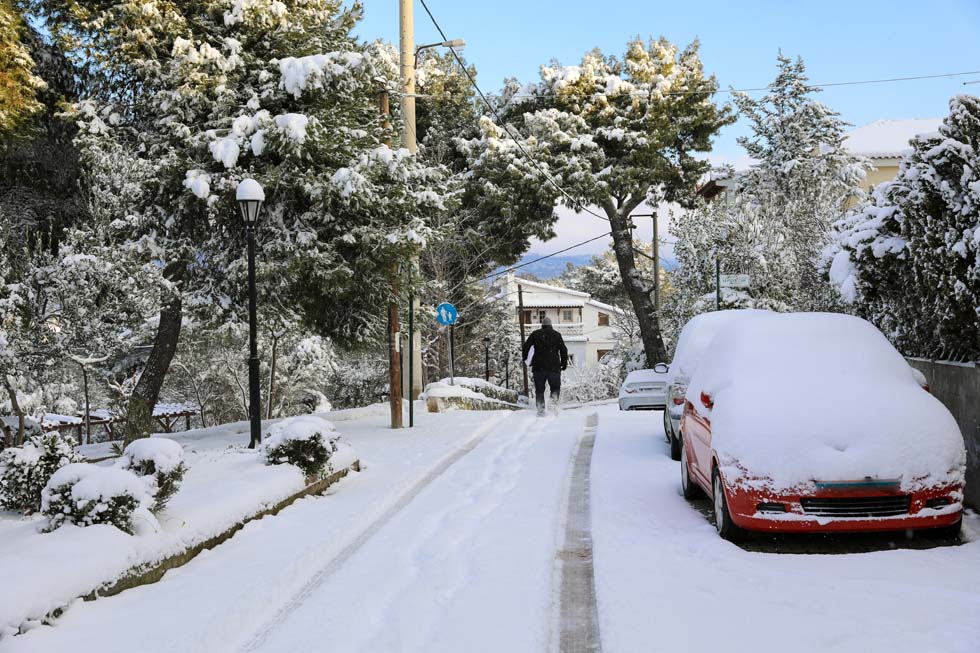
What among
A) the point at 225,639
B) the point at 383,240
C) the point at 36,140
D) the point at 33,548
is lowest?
Result: the point at 225,639

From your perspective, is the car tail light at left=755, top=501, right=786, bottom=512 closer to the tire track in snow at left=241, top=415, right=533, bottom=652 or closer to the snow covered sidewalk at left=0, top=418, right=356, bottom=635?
the tire track in snow at left=241, top=415, right=533, bottom=652

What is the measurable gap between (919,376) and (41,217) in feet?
49.7

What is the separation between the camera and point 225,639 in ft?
14.8

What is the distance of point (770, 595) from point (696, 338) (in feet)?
18.2

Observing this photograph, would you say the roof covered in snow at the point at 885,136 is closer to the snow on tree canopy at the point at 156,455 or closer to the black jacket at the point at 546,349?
the black jacket at the point at 546,349

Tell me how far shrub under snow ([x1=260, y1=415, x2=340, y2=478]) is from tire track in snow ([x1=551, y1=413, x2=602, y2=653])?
259 cm

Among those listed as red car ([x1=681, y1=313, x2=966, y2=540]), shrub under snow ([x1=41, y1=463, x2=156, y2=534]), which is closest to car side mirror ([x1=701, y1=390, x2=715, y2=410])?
red car ([x1=681, y1=313, x2=966, y2=540])

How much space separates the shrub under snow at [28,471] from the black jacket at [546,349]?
33.9 ft

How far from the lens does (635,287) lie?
32844mm

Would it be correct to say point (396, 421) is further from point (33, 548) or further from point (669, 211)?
point (669, 211)

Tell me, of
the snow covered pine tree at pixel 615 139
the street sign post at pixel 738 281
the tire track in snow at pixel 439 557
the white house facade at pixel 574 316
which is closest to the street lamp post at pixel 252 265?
the tire track in snow at pixel 439 557

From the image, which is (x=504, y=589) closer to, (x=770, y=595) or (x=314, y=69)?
(x=770, y=595)

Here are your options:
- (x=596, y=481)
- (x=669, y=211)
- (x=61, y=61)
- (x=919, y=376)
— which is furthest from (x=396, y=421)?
(x=669, y=211)

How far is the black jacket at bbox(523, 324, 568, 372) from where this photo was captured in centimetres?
1634
